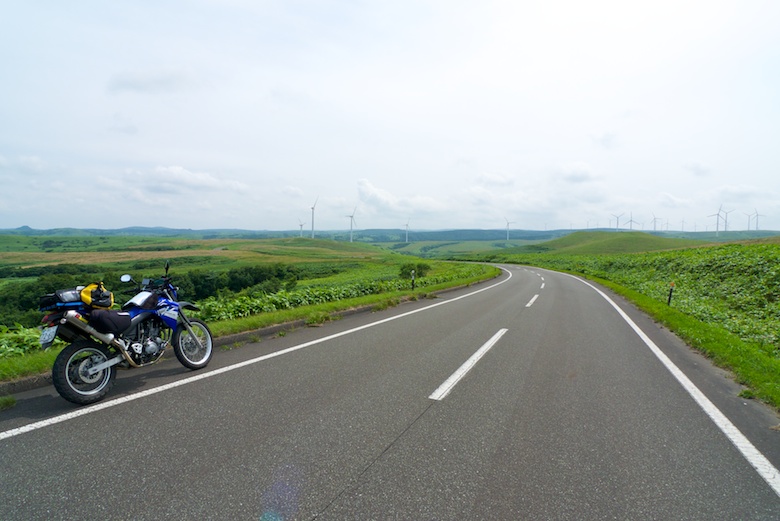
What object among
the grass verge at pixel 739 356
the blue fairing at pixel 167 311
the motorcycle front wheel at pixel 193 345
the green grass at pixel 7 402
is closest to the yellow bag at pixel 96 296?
the blue fairing at pixel 167 311

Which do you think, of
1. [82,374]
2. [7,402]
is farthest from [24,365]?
[82,374]

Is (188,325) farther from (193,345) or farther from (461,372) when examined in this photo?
(461,372)

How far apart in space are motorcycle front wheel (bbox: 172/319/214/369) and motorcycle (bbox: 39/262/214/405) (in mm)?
13

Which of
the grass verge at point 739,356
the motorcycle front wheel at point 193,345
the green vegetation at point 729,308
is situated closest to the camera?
the grass verge at point 739,356

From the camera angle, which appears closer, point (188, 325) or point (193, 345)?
point (188, 325)

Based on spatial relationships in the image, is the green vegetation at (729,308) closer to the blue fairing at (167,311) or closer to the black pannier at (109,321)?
the blue fairing at (167,311)

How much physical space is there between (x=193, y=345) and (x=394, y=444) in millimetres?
3759

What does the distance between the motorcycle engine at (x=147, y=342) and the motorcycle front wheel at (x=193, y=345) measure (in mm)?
202

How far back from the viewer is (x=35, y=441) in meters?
3.53

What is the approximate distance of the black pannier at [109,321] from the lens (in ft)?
15.0

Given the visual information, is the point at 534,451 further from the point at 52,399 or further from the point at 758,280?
the point at 758,280

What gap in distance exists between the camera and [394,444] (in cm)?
362

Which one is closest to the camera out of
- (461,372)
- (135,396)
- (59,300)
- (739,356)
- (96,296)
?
(59,300)

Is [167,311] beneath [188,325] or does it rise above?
above
